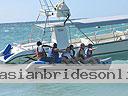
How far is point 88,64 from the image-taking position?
17.4 m

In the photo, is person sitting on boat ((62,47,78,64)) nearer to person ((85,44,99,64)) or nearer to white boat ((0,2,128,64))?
person ((85,44,99,64))

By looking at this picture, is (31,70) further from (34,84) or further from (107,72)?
(107,72)

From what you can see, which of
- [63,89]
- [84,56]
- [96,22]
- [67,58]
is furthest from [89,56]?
[96,22]

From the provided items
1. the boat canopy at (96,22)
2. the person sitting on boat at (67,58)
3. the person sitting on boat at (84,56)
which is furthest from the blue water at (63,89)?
the boat canopy at (96,22)

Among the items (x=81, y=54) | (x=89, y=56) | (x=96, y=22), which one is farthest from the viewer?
(x=96, y=22)

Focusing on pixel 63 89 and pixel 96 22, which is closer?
pixel 63 89

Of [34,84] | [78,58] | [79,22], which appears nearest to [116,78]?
[78,58]

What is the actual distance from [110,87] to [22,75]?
4.30 meters

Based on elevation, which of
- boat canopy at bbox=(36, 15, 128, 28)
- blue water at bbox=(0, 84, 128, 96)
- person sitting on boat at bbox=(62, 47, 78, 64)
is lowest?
blue water at bbox=(0, 84, 128, 96)

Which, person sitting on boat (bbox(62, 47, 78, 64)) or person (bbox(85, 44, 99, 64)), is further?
person (bbox(85, 44, 99, 64))

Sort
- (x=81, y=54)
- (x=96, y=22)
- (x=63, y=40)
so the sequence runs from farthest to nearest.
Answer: (x=96, y=22)
(x=63, y=40)
(x=81, y=54)

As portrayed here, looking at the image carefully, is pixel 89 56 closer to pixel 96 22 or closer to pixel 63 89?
pixel 63 89

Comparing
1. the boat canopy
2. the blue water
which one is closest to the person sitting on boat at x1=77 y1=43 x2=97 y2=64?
the blue water

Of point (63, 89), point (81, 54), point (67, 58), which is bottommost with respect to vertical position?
point (63, 89)
